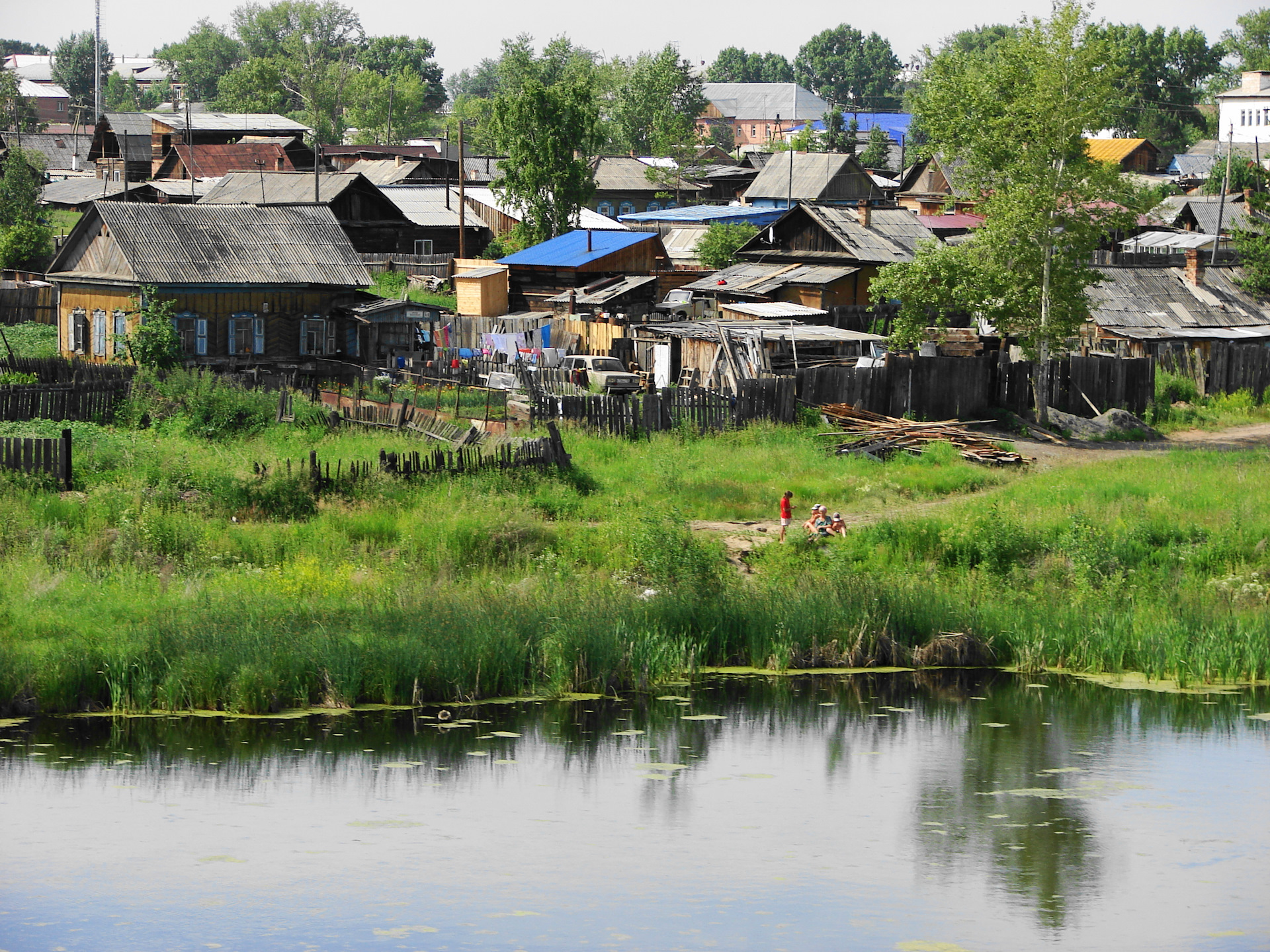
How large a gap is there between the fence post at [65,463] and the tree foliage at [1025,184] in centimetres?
1774

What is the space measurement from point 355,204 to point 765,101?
357 feet

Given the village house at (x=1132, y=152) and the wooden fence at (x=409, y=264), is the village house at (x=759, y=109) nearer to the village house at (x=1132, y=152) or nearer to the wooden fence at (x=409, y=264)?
the village house at (x=1132, y=152)

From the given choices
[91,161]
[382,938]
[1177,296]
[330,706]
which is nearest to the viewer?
[382,938]

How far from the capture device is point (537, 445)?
22.9 metres

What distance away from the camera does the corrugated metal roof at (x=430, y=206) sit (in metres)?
60.1

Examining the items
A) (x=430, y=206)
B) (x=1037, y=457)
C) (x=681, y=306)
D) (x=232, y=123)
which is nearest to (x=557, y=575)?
(x=1037, y=457)

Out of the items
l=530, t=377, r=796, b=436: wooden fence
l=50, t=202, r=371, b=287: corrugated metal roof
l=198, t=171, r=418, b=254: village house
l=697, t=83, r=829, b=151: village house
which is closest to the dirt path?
l=530, t=377, r=796, b=436: wooden fence

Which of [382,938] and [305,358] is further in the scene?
[305,358]

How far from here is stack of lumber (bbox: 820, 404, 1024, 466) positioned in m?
27.1

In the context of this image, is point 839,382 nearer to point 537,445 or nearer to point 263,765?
point 537,445

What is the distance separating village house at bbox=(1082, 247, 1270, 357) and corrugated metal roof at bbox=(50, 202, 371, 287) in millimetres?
19663

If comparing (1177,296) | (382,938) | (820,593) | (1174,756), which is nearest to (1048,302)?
(1177,296)

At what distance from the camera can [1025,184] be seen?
30.6m

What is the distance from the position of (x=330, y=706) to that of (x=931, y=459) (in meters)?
14.8
